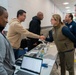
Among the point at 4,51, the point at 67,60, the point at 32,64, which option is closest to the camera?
the point at 4,51

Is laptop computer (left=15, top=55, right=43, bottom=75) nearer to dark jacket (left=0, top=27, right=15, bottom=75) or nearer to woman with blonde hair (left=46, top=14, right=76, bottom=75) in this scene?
dark jacket (left=0, top=27, right=15, bottom=75)

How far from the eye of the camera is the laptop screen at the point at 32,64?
1783mm

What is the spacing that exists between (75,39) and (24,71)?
119 centimetres

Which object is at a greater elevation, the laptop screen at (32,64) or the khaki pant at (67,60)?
the laptop screen at (32,64)

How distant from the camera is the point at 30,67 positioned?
185 cm

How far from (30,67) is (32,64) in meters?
0.05

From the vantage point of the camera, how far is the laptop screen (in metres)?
1.78

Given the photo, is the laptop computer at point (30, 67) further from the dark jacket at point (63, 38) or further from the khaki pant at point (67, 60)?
the khaki pant at point (67, 60)

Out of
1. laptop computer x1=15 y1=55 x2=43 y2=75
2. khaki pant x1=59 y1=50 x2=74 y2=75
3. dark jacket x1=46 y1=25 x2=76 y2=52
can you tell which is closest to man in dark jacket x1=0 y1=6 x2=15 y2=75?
laptop computer x1=15 y1=55 x2=43 y2=75

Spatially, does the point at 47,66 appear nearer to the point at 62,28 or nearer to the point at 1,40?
the point at 62,28

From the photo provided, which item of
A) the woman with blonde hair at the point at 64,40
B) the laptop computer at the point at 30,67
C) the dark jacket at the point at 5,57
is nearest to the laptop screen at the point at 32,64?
the laptop computer at the point at 30,67

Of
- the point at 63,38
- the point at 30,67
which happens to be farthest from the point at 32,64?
the point at 63,38

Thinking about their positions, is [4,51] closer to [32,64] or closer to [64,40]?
[32,64]

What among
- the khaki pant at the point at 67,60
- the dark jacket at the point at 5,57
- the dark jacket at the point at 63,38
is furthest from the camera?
the khaki pant at the point at 67,60
